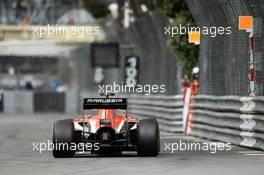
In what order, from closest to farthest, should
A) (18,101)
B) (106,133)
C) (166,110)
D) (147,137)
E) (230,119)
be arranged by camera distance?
(147,137) < (106,133) < (230,119) < (166,110) < (18,101)

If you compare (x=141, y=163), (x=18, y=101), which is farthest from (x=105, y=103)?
(x=18, y=101)

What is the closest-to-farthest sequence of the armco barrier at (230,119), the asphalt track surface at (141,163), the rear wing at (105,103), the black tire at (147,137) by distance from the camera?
the asphalt track surface at (141,163), the black tire at (147,137), the rear wing at (105,103), the armco barrier at (230,119)

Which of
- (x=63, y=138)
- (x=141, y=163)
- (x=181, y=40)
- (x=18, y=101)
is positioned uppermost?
(x=181, y=40)

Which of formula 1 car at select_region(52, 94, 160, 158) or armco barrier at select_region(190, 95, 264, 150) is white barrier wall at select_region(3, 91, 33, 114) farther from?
formula 1 car at select_region(52, 94, 160, 158)

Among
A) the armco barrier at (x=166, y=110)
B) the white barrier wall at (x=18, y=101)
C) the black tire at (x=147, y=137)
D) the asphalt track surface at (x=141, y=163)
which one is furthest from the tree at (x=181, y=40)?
the white barrier wall at (x=18, y=101)

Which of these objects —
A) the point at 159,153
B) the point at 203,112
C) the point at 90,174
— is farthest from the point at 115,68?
the point at 90,174

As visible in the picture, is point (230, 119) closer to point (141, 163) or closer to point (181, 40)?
point (141, 163)

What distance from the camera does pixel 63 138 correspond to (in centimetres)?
1656

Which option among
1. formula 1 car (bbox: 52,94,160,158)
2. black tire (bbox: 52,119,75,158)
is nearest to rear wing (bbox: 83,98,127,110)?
formula 1 car (bbox: 52,94,160,158)

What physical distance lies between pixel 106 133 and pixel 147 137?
63cm

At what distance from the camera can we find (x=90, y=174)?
13445 millimetres

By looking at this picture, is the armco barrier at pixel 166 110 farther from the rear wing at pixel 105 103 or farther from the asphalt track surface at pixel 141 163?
the rear wing at pixel 105 103

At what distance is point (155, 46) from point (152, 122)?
14.2 metres

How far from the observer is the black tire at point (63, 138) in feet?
54.3
